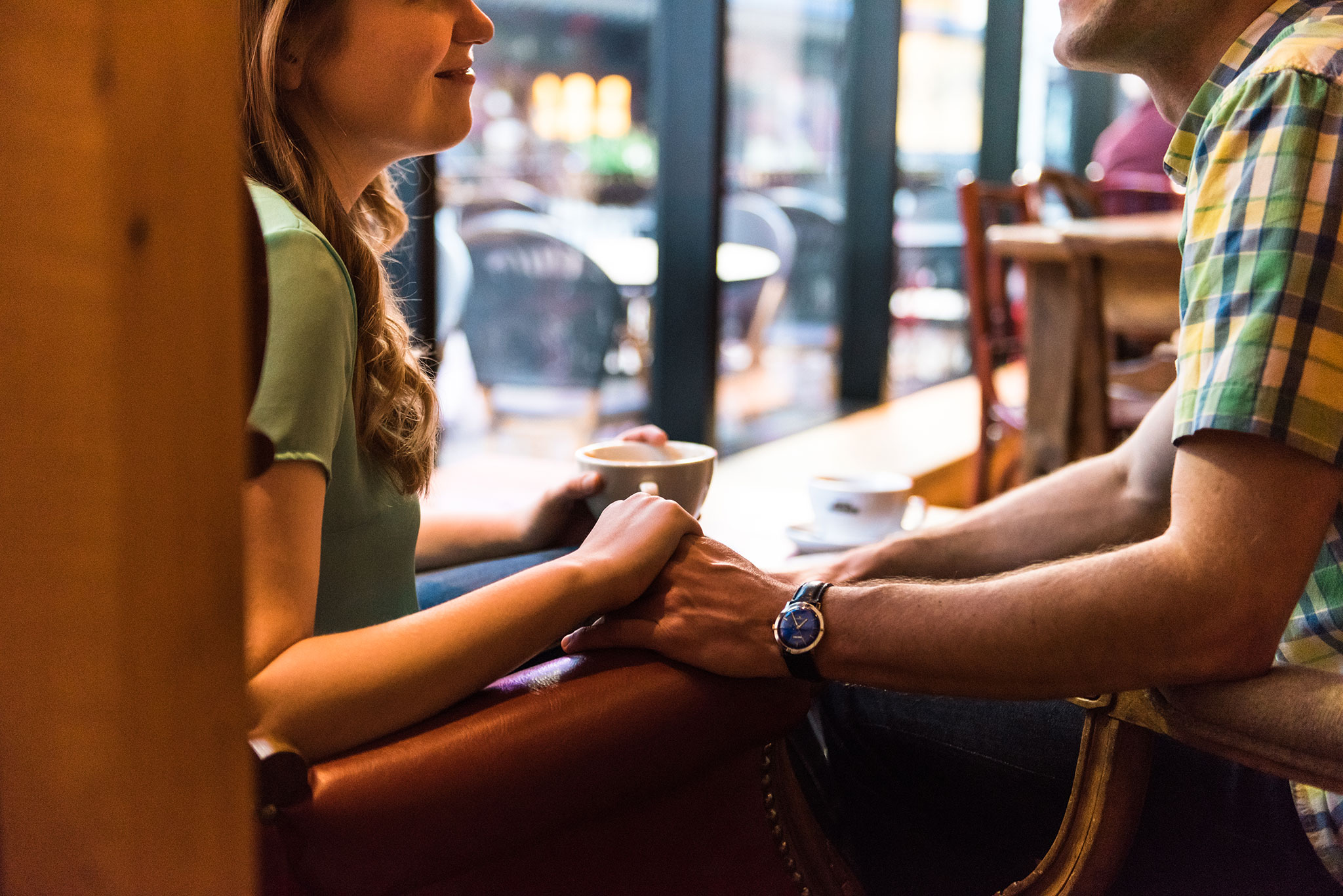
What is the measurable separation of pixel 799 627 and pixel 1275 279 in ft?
1.36

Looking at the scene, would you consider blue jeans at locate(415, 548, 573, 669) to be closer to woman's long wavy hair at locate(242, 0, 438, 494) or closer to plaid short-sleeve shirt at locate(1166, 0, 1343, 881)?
woman's long wavy hair at locate(242, 0, 438, 494)

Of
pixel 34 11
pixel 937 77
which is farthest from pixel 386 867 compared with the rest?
pixel 937 77

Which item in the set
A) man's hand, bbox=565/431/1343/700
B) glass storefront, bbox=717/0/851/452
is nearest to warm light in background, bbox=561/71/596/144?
glass storefront, bbox=717/0/851/452

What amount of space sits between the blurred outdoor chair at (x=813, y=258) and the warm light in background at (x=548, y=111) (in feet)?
3.11

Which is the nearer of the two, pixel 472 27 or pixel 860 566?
pixel 472 27

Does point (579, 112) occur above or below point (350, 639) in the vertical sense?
above

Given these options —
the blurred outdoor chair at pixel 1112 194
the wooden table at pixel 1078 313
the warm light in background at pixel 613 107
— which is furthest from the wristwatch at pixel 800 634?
the blurred outdoor chair at pixel 1112 194

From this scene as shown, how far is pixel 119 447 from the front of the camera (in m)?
0.44

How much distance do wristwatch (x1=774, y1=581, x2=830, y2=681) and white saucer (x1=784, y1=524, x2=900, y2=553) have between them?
1.55 ft

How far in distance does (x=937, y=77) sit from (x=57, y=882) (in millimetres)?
6078

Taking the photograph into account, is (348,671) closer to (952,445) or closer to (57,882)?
(57,882)

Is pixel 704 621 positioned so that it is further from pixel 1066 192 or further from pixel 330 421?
pixel 1066 192

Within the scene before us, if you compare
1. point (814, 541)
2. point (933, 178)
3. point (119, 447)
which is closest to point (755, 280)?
point (933, 178)

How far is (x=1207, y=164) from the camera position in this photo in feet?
2.89
